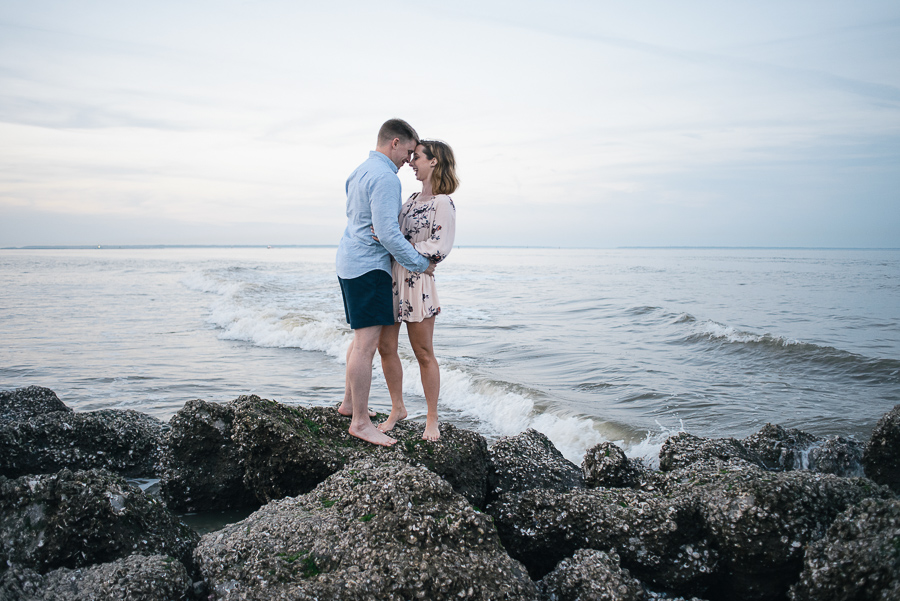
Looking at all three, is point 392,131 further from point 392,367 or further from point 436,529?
point 436,529

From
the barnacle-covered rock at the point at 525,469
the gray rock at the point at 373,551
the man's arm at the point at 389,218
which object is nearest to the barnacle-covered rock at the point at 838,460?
the barnacle-covered rock at the point at 525,469

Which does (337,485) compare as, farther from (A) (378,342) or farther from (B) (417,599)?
(A) (378,342)

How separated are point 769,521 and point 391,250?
9.91 feet

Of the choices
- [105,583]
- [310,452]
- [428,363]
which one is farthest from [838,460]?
[105,583]

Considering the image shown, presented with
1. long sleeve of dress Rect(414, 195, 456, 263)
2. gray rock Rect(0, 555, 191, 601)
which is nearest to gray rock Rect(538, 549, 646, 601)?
gray rock Rect(0, 555, 191, 601)

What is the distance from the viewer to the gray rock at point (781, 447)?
222 inches

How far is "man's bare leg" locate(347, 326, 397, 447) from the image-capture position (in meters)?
4.75

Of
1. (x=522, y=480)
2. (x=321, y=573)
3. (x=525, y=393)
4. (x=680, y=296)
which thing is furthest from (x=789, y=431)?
(x=680, y=296)

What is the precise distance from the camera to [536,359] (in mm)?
12695

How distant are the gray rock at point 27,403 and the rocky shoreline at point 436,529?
128 cm

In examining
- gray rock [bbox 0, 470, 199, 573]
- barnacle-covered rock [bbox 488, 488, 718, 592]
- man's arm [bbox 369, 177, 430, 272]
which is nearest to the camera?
gray rock [bbox 0, 470, 199, 573]

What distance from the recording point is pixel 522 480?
191 inches

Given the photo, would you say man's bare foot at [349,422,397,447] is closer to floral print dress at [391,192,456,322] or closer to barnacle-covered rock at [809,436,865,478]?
floral print dress at [391,192,456,322]

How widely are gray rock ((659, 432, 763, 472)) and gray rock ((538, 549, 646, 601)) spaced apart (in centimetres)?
188
